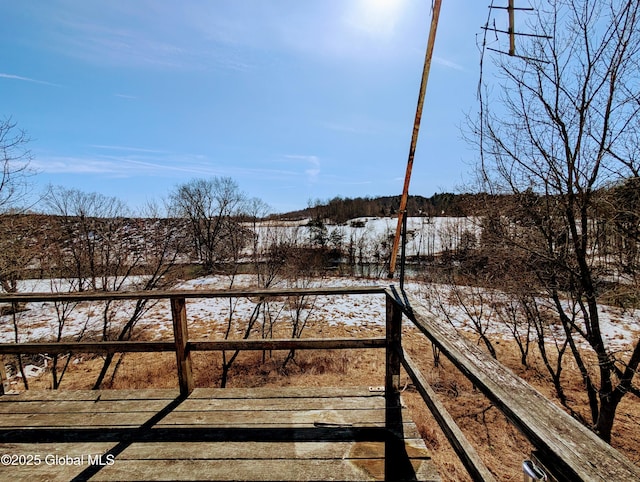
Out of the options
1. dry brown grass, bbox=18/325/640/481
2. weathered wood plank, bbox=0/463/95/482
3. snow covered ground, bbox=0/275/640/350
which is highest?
weathered wood plank, bbox=0/463/95/482

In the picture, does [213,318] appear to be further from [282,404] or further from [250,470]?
[250,470]

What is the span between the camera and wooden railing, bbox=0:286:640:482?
24.8 inches

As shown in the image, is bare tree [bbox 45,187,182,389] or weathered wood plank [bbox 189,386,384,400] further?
bare tree [bbox 45,187,182,389]

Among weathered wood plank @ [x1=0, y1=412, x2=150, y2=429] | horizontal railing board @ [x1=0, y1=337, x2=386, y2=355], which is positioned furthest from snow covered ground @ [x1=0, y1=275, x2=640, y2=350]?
weathered wood plank @ [x1=0, y1=412, x2=150, y2=429]

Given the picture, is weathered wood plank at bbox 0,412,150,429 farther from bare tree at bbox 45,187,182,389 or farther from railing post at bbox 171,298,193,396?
bare tree at bbox 45,187,182,389

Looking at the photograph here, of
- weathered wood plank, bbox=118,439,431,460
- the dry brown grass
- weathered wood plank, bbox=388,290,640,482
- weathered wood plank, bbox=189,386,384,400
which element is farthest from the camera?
the dry brown grass

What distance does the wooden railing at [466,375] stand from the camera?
2.06 ft

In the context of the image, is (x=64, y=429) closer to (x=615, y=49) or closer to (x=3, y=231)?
(x=615, y=49)

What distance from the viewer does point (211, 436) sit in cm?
213

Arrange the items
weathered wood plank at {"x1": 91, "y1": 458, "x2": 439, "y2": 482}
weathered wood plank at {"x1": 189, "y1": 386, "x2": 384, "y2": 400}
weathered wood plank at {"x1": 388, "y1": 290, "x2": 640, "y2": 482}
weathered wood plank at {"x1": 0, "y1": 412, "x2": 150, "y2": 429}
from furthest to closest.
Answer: weathered wood plank at {"x1": 189, "y1": 386, "x2": 384, "y2": 400} → weathered wood plank at {"x1": 0, "y1": 412, "x2": 150, "y2": 429} → weathered wood plank at {"x1": 91, "y1": 458, "x2": 439, "y2": 482} → weathered wood plank at {"x1": 388, "y1": 290, "x2": 640, "y2": 482}

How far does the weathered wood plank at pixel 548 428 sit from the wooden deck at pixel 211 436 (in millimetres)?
1104

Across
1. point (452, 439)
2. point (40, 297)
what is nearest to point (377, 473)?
point (452, 439)

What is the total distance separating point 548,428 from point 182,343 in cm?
255

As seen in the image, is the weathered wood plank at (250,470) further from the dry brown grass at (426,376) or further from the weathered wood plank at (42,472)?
the dry brown grass at (426,376)
